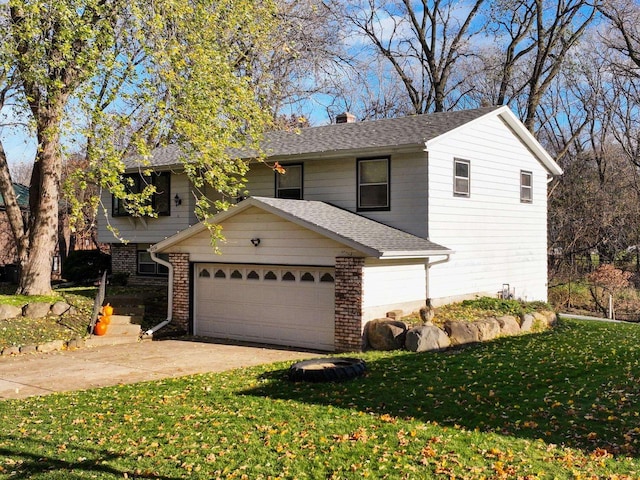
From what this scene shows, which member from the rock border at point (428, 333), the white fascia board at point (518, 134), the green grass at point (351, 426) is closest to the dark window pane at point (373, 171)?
the white fascia board at point (518, 134)

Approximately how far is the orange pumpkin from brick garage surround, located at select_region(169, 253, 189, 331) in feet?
6.10

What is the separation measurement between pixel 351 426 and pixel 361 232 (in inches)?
303

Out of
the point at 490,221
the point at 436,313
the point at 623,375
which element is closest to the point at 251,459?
the point at 623,375

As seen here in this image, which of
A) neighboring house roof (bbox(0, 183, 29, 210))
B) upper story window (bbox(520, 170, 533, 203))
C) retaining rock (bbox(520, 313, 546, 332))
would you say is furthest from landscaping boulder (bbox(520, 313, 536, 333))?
neighboring house roof (bbox(0, 183, 29, 210))

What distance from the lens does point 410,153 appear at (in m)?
16.7

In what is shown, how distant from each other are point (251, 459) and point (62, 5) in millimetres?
10621

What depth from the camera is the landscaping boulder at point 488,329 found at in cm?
1487

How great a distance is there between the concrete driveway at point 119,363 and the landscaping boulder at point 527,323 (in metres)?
5.58

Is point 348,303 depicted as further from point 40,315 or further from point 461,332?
point 40,315

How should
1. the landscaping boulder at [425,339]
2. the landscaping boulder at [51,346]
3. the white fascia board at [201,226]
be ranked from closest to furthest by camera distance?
1. the landscaping boulder at [425,339]
2. the landscaping boulder at [51,346]
3. the white fascia board at [201,226]

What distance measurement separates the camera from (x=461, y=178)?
18.0 meters

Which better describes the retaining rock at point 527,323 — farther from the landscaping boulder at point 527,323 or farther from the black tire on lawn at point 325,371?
the black tire on lawn at point 325,371

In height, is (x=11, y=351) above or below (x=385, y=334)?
below

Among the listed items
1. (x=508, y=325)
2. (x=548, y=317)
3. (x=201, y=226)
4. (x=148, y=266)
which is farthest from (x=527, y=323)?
(x=148, y=266)
